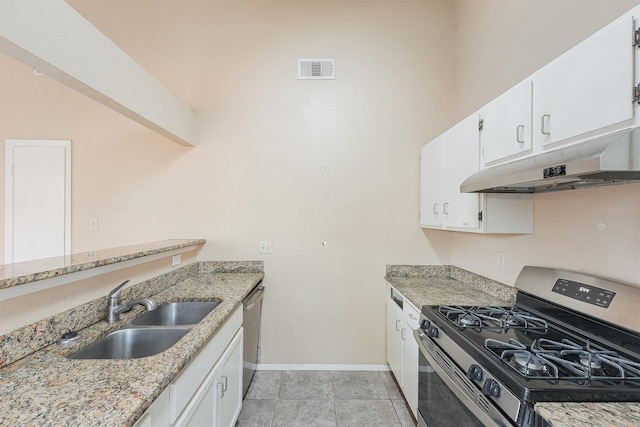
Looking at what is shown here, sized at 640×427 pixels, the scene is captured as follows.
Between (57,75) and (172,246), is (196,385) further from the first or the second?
(57,75)

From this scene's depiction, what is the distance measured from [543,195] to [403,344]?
138cm

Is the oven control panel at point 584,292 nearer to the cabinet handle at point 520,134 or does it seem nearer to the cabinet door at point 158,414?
the cabinet handle at point 520,134

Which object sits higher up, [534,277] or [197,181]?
[197,181]

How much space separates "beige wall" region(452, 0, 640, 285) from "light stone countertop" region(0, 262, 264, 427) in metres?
1.89

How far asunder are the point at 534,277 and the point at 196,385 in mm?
1869

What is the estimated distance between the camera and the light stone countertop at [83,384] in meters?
0.75

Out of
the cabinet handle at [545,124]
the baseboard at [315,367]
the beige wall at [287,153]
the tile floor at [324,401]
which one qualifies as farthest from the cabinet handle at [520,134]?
the baseboard at [315,367]

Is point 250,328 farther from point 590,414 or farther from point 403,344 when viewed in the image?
point 590,414

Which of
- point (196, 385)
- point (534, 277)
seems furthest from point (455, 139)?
point (196, 385)

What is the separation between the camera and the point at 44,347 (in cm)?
115

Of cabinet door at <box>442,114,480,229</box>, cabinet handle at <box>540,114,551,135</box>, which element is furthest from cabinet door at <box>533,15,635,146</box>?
cabinet door at <box>442,114,480,229</box>

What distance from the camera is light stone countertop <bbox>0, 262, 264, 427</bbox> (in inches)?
29.4

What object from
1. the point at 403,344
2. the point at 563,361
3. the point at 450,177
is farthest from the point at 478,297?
the point at 563,361

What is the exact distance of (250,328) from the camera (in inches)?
88.6
